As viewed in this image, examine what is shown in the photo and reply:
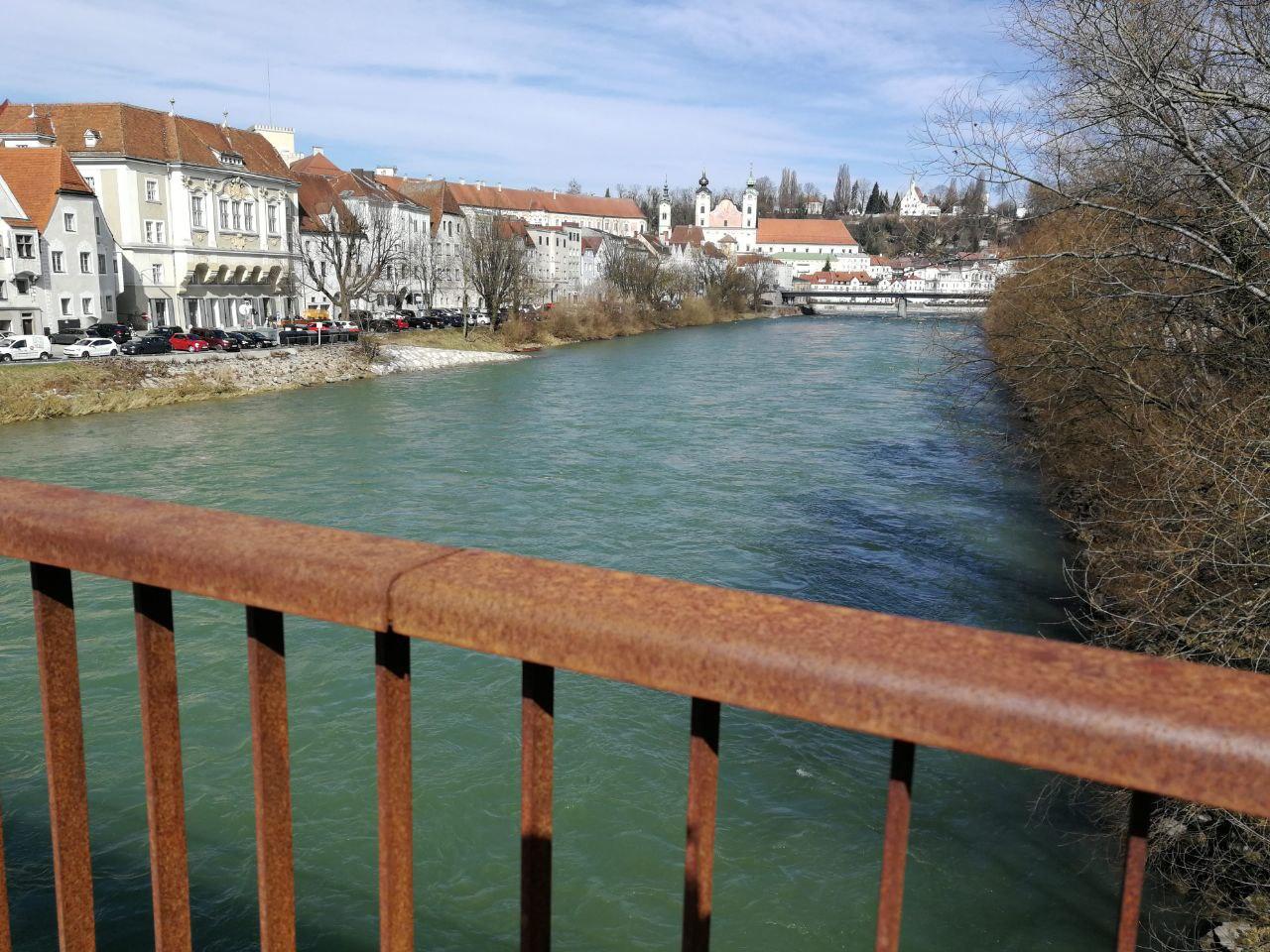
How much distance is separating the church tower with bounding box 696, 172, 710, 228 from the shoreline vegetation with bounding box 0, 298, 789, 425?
4139 inches

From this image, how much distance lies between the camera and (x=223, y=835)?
315 inches

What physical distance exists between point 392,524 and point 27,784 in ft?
27.4

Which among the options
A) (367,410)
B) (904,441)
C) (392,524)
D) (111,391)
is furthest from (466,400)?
(392,524)

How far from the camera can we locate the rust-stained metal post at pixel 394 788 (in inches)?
48.1

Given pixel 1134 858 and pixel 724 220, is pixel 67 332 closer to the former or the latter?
pixel 1134 858

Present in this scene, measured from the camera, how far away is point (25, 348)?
3362cm

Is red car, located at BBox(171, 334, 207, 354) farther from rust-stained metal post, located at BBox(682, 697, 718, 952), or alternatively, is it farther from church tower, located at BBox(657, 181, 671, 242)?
church tower, located at BBox(657, 181, 671, 242)

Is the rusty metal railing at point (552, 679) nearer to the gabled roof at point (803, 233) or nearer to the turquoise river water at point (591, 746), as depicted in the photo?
the turquoise river water at point (591, 746)

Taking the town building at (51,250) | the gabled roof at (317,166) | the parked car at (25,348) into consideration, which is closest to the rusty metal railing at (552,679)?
the parked car at (25,348)

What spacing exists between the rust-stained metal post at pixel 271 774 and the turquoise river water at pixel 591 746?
14cm

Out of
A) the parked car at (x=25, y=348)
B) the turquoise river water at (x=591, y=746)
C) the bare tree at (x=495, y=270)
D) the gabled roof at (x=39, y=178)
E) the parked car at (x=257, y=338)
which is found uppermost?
the gabled roof at (x=39, y=178)

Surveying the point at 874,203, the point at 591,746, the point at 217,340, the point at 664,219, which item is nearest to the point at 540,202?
the point at 664,219

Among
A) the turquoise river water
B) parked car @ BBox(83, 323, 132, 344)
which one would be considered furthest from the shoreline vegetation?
the turquoise river water

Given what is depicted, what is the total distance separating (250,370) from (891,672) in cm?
3769
